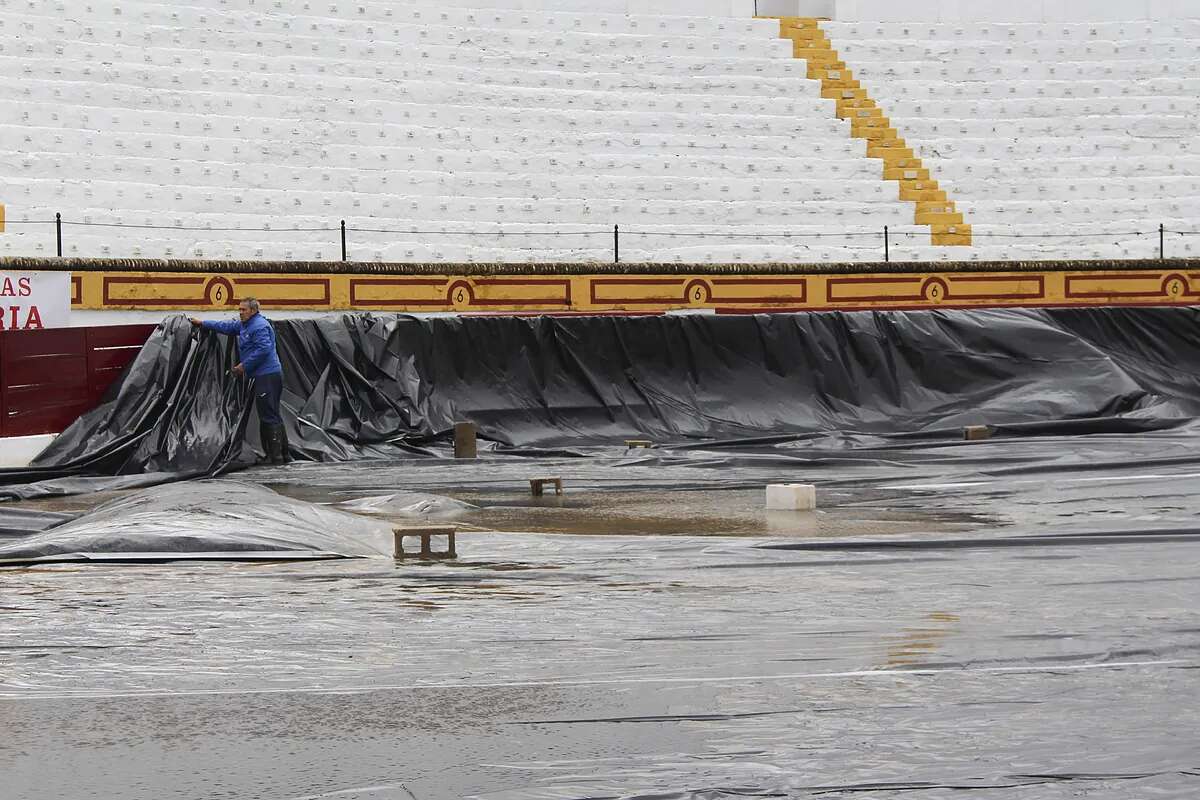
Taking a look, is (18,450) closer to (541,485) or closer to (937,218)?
(541,485)

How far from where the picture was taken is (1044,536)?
6.61m

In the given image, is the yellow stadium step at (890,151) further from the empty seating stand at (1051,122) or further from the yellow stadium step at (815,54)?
the yellow stadium step at (815,54)

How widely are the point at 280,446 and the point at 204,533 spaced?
5245mm

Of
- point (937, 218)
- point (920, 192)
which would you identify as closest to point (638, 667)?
point (937, 218)

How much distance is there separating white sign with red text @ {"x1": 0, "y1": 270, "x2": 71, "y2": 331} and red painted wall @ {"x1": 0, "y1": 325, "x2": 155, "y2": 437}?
0.70 ft

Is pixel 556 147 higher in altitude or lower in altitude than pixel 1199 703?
higher

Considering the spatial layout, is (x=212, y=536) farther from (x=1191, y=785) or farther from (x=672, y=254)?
(x=672, y=254)

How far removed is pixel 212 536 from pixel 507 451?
5.76 m

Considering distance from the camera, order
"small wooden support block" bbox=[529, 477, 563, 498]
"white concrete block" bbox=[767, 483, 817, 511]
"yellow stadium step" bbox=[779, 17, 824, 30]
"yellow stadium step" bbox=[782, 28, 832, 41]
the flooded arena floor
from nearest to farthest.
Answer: the flooded arena floor < "white concrete block" bbox=[767, 483, 817, 511] < "small wooden support block" bbox=[529, 477, 563, 498] < "yellow stadium step" bbox=[782, 28, 832, 41] < "yellow stadium step" bbox=[779, 17, 824, 30]

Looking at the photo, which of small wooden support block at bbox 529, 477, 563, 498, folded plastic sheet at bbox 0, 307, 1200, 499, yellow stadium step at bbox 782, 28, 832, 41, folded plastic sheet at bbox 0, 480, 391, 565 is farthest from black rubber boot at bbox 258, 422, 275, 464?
yellow stadium step at bbox 782, 28, 832, 41

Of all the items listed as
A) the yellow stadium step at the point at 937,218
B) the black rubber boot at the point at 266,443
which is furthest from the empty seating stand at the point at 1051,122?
the black rubber boot at the point at 266,443

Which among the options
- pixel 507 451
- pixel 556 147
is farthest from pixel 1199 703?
pixel 556 147

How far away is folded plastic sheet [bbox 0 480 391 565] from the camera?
6363 millimetres

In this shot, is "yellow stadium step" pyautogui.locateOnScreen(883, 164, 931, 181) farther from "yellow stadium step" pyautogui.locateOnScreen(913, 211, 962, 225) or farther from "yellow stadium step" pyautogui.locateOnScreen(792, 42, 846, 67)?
"yellow stadium step" pyautogui.locateOnScreen(792, 42, 846, 67)
